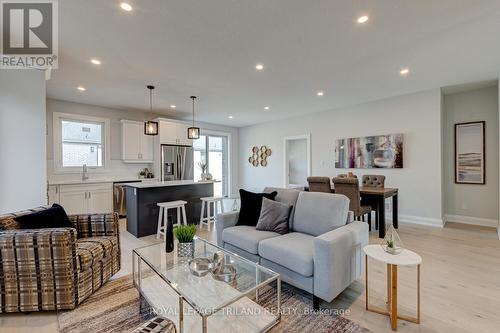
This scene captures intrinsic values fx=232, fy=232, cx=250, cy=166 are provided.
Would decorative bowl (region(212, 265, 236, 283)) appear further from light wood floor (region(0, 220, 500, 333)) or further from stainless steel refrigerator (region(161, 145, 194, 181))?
stainless steel refrigerator (region(161, 145, 194, 181))

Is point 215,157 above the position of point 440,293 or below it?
above

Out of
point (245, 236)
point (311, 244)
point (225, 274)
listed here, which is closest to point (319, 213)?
point (311, 244)

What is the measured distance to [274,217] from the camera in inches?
107

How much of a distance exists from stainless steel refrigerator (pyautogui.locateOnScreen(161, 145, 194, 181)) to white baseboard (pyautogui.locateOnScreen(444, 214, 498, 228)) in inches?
240

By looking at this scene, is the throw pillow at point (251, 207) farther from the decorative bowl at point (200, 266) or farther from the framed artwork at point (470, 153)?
the framed artwork at point (470, 153)

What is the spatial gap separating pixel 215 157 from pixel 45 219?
5.99 metres

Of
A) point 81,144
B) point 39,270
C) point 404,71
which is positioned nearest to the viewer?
point 39,270

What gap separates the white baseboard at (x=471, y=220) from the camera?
4410 mm

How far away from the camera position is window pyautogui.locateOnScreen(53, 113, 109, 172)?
5.00 meters

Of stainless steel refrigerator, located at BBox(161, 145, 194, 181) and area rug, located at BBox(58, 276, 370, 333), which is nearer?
area rug, located at BBox(58, 276, 370, 333)

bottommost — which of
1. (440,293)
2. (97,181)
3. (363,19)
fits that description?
(440,293)

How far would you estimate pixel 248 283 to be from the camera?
5.70 feet

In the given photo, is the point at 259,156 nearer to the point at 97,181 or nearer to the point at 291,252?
the point at 97,181

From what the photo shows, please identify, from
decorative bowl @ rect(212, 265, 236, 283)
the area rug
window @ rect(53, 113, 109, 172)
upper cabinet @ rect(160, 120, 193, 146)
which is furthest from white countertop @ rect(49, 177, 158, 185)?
decorative bowl @ rect(212, 265, 236, 283)
